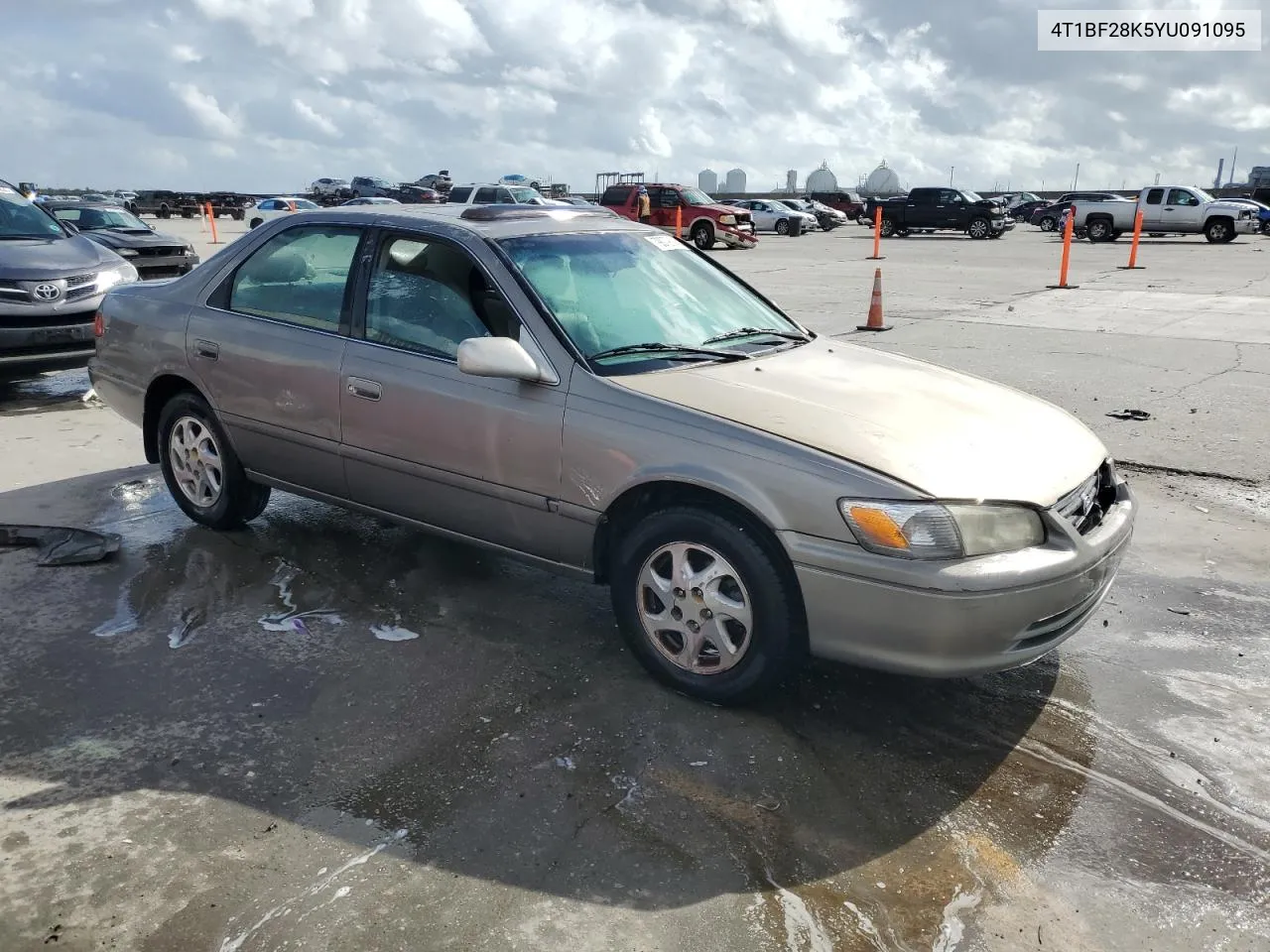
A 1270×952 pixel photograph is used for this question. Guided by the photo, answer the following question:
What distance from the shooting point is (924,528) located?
296 cm

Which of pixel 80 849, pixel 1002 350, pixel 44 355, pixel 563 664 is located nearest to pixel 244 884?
pixel 80 849

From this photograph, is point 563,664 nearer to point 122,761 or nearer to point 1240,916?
point 122,761

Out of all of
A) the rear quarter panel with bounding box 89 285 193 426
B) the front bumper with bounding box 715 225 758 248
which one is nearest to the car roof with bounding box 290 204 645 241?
the rear quarter panel with bounding box 89 285 193 426

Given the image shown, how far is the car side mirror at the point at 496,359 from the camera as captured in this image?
11.6 ft

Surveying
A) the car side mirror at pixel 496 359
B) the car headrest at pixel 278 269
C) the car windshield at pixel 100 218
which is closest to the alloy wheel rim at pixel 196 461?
the car headrest at pixel 278 269

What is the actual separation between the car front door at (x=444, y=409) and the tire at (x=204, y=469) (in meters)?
0.93

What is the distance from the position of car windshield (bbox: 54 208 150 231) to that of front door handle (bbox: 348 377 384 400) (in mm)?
13850

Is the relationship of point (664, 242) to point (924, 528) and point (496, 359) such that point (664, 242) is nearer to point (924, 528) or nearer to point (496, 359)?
point (496, 359)

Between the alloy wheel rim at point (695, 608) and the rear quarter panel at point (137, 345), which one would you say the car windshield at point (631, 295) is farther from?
the rear quarter panel at point (137, 345)

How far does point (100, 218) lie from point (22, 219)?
8.11 metres

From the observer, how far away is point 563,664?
12.3 feet

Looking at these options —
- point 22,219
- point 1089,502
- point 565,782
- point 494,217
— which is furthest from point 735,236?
point 565,782

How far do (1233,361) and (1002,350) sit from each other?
81.1 inches

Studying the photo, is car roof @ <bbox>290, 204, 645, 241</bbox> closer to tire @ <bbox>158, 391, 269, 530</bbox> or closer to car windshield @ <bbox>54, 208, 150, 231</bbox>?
tire @ <bbox>158, 391, 269, 530</bbox>
